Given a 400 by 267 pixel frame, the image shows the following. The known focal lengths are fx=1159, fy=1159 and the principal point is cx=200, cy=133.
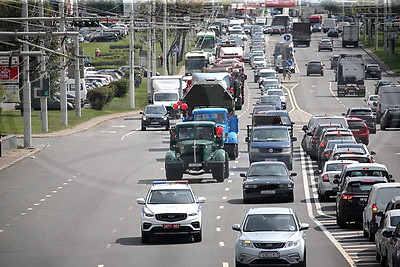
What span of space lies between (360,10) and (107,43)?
119 feet

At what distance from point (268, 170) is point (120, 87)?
61.8 m

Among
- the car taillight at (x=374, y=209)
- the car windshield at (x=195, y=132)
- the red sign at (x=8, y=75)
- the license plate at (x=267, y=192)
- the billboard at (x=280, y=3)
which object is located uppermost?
the billboard at (x=280, y=3)

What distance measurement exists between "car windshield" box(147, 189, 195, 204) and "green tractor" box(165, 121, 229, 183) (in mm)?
13404

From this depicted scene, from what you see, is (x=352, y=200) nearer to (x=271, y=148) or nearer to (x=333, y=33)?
(x=271, y=148)

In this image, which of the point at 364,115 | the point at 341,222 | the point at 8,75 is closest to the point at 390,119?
the point at 364,115

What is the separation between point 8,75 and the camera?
56625mm

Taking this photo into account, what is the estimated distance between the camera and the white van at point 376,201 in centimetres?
2817

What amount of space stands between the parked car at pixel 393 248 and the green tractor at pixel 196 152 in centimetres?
2091

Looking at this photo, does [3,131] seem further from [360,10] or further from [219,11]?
[219,11]

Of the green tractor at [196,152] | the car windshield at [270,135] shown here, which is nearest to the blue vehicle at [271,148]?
the car windshield at [270,135]

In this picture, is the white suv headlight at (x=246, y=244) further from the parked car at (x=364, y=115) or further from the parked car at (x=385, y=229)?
the parked car at (x=364, y=115)

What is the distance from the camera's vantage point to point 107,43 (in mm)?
164000

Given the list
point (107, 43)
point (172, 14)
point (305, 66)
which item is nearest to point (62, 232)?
point (305, 66)

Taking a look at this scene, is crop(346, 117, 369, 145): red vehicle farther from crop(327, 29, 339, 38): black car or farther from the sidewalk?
crop(327, 29, 339, 38): black car
